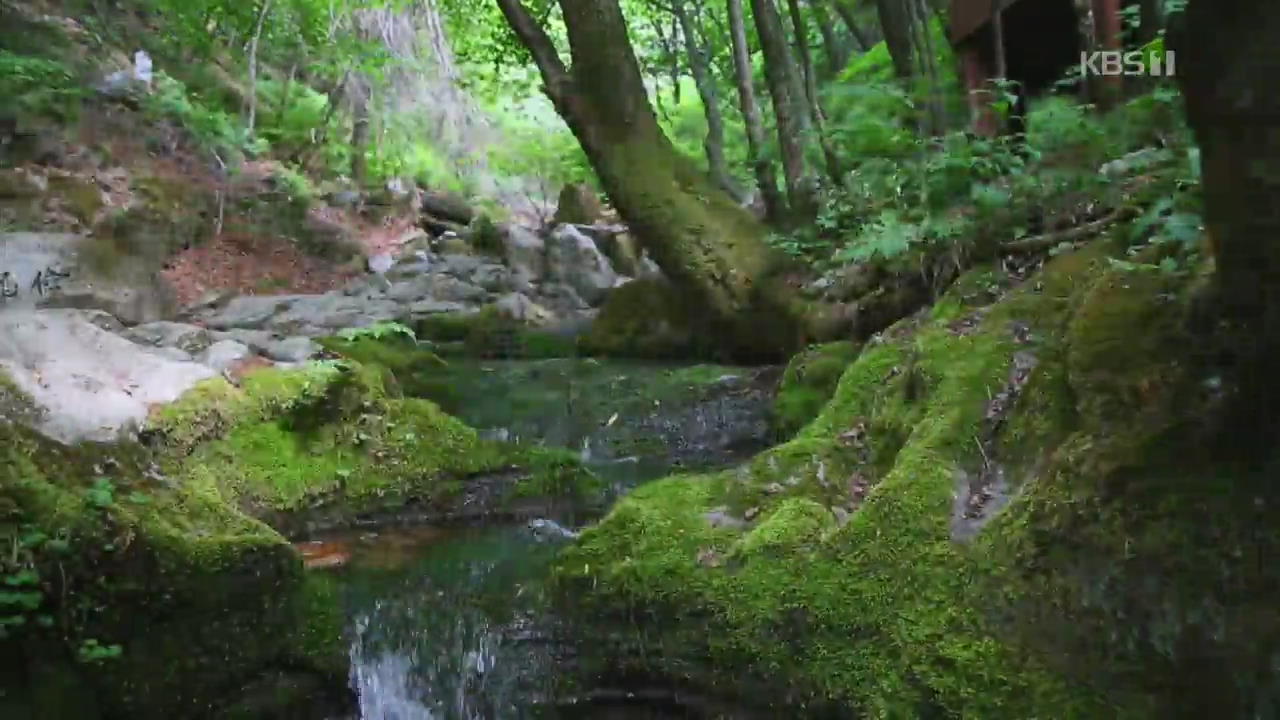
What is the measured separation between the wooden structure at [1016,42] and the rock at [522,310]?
235 inches

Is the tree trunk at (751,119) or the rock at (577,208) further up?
the tree trunk at (751,119)

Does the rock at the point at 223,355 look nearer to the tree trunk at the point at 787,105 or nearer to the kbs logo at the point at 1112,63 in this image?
the tree trunk at the point at 787,105

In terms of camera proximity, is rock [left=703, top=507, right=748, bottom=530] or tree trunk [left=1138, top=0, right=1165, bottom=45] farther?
tree trunk [left=1138, top=0, right=1165, bottom=45]

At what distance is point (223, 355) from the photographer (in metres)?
6.23

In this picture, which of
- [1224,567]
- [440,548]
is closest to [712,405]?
[440,548]

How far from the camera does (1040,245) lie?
4465 millimetres

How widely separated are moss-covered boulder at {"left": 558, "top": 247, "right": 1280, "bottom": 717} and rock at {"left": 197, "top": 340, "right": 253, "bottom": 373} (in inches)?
140

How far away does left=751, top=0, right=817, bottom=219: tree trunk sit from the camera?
8383 mm

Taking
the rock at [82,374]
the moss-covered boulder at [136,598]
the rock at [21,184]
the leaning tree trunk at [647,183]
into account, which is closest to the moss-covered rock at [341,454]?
the rock at [82,374]

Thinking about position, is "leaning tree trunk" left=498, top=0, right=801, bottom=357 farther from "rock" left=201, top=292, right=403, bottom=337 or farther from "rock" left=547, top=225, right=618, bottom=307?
→ "rock" left=547, top=225, right=618, bottom=307

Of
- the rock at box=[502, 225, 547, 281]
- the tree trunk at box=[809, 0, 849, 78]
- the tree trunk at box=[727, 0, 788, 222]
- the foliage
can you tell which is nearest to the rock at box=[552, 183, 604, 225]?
the rock at box=[502, 225, 547, 281]

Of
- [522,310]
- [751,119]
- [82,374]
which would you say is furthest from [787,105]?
[82,374]

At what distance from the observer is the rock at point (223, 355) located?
6022 millimetres

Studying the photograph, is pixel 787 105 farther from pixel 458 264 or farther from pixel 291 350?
pixel 458 264
